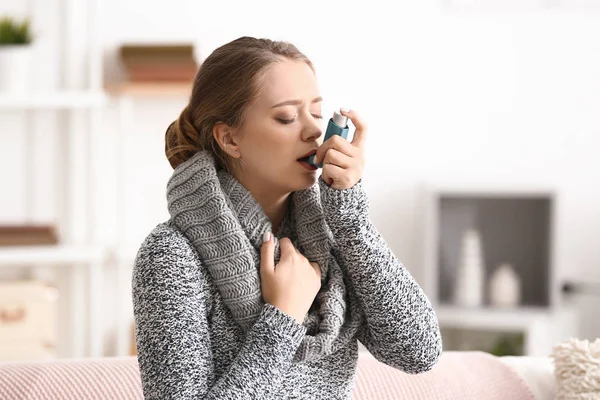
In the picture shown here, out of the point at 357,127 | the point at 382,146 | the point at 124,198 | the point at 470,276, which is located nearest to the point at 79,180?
the point at 124,198

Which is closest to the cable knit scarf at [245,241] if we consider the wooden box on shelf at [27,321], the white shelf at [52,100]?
the white shelf at [52,100]

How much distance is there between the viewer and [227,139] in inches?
49.3

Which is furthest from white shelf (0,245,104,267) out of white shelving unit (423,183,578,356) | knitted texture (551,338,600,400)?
knitted texture (551,338,600,400)

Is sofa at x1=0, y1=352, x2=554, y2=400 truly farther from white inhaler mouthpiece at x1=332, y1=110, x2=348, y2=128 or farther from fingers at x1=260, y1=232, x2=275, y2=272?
white inhaler mouthpiece at x1=332, y1=110, x2=348, y2=128

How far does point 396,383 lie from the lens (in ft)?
5.25

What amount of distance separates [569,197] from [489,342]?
683mm

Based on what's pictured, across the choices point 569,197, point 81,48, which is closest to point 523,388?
point 569,197

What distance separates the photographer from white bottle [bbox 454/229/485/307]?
10.9 feet

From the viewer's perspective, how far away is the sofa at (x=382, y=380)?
1508mm

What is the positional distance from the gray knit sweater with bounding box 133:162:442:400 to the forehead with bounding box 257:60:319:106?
0.12 meters

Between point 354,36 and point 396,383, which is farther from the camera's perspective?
point 354,36

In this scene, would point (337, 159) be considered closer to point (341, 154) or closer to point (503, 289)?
point (341, 154)

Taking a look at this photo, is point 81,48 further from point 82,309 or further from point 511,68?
point 511,68

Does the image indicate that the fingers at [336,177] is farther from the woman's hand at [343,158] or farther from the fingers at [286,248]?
the fingers at [286,248]
